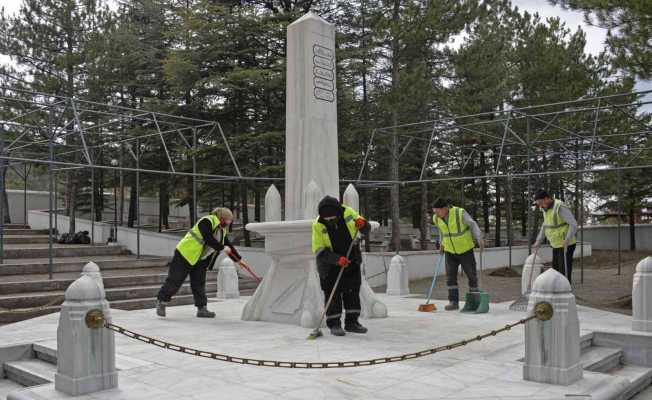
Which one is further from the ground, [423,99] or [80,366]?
[423,99]

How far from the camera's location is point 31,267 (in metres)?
14.3

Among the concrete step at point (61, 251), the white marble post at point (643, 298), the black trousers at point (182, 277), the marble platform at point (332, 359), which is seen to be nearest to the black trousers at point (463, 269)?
the marble platform at point (332, 359)

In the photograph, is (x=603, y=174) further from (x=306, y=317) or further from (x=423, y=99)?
(x=306, y=317)

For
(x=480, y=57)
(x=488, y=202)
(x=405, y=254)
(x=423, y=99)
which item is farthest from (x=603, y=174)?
(x=405, y=254)

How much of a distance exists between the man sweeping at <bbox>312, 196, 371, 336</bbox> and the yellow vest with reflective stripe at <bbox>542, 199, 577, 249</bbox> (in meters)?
3.78

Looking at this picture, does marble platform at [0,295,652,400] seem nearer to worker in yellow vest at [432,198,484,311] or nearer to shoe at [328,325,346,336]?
shoe at [328,325,346,336]

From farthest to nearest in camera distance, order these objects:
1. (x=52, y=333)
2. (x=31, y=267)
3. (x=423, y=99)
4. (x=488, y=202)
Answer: (x=488, y=202) → (x=423, y=99) → (x=31, y=267) → (x=52, y=333)

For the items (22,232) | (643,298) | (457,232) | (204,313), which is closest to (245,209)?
(22,232)

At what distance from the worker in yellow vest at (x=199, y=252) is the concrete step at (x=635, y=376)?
5185 millimetres

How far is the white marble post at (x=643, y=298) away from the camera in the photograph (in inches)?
280

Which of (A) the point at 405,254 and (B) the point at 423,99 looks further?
(B) the point at 423,99

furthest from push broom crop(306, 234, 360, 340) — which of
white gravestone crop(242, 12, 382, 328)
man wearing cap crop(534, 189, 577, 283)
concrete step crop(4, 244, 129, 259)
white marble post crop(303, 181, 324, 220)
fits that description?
concrete step crop(4, 244, 129, 259)

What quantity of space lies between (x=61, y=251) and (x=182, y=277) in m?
10.0

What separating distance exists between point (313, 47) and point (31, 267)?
31.1ft
